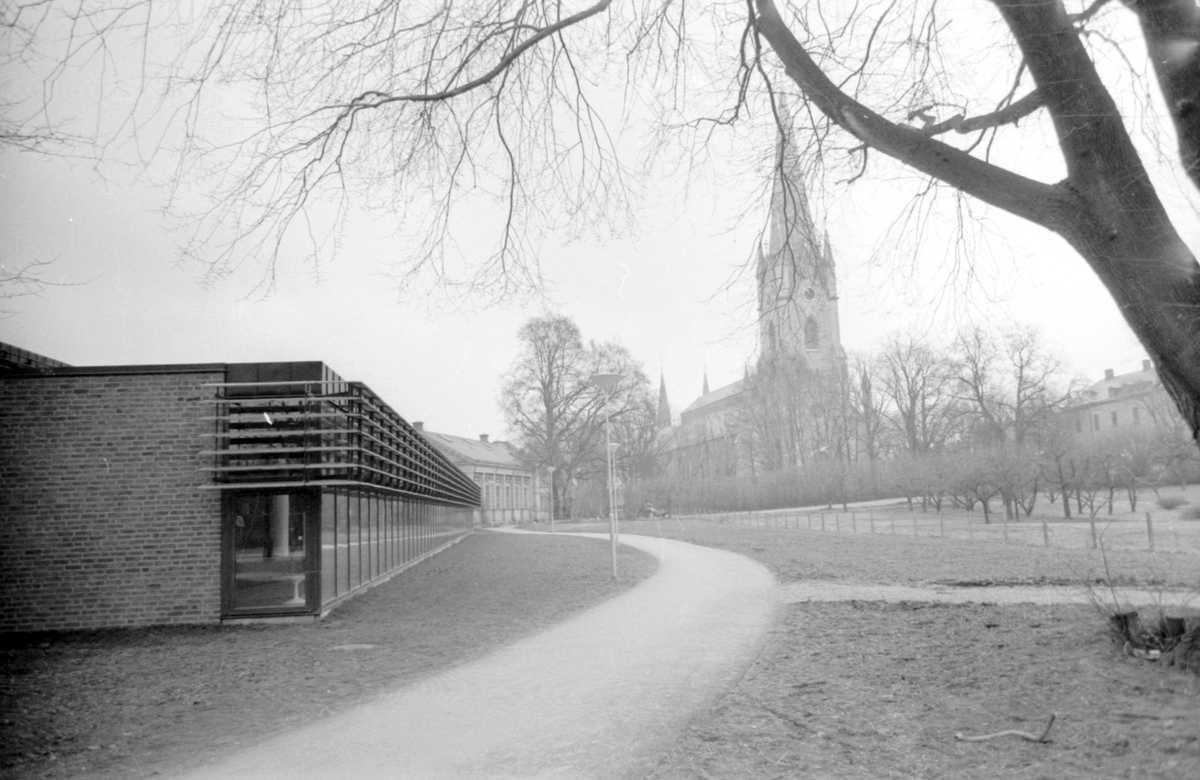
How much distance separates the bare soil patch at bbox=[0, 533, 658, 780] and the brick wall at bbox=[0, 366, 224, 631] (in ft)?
1.39

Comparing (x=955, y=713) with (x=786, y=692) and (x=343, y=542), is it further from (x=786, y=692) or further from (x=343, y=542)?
(x=343, y=542)

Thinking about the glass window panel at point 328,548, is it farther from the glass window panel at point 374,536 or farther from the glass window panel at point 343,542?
the glass window panel at point 374,536

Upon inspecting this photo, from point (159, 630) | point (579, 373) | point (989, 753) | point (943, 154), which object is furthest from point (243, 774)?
point (579, 373)

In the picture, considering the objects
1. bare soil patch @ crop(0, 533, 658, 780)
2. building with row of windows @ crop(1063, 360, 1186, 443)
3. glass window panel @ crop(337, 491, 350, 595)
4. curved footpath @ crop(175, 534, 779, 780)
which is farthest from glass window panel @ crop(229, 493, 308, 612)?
building with row of windows @ crop(1063, 360, 1186, 443)

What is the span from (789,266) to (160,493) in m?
8.34

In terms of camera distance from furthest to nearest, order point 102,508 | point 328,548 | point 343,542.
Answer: point 343,542
point 328,548
point 102,508

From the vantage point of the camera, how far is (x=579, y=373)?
51438mm

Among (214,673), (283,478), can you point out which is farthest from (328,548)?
(214,673)

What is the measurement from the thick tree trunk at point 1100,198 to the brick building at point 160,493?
8608mm

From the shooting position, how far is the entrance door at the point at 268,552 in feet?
37.7

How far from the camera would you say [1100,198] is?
206 inches

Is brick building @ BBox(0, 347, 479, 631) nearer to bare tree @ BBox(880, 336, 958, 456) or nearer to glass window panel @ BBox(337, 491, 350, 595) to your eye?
glass window panel @ BBox(337, 491, 350, 595)

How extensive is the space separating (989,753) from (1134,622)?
2.13 meters

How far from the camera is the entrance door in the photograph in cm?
1150
